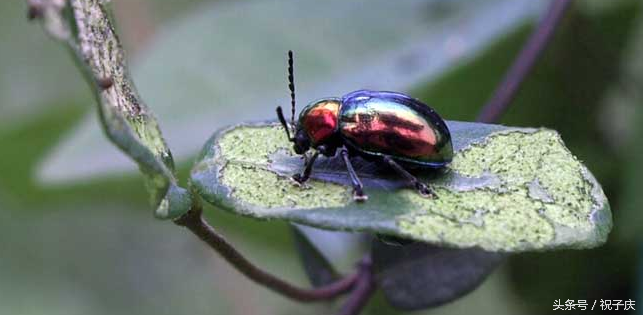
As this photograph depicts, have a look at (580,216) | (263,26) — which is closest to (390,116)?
(580,216)

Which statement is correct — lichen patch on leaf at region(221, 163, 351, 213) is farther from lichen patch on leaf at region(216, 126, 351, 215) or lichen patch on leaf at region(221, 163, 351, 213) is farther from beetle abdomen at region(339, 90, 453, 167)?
beetle abdomen at region(339, 90, 453, 167)

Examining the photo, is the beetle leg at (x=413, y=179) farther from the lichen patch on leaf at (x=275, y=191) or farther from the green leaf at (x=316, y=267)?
the green leaf at (x=316, y=267)

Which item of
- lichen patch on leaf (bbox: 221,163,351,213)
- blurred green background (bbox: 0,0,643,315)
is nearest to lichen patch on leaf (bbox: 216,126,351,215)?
lichen patch on leaf (bbox: 221,163,351,213)

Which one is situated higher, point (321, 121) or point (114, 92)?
point (114, 92)

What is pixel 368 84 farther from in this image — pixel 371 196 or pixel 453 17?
pixel 371 196

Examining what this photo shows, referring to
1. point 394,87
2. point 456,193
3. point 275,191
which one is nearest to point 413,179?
point 456,193

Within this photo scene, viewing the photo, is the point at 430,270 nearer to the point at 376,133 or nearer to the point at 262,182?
the point at 376,133

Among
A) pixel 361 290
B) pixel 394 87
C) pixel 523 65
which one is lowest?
pixel 361 290
